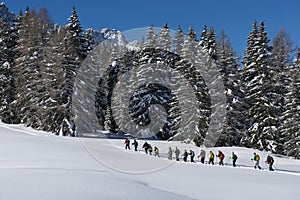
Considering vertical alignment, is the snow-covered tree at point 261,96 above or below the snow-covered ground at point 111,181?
above

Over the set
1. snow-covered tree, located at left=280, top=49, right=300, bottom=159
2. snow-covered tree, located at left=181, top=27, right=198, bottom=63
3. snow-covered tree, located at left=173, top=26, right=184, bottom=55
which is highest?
snow-covered tree, located at left=173, top=26, right=184, bottom=55

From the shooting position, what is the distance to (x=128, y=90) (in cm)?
4762

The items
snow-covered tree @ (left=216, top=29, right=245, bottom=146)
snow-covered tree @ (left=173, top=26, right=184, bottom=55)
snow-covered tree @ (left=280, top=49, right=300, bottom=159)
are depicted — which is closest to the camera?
snow-covered tree @ (left=280, top=49, right=300, bottom=159)

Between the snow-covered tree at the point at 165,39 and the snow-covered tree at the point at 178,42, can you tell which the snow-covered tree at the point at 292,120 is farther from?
the snow-covered tree at the point at 165,39

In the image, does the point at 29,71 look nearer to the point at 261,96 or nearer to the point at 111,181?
the point at 261,96

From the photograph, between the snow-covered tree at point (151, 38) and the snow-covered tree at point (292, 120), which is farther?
the snow-covered tree at point (151, 38)

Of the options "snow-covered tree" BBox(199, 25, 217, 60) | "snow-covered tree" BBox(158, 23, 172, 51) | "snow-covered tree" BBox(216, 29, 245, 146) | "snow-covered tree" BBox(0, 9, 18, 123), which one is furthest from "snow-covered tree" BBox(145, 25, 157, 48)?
"snow-covered tree" BBox(0, 9, 18, 123)

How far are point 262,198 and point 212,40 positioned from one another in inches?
1073

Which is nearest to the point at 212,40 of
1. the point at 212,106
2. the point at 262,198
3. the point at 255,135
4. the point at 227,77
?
the point at 227,77

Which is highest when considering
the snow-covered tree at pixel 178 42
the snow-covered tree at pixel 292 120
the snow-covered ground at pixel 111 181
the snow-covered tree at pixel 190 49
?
the snow-covered tree at pixel 178 42

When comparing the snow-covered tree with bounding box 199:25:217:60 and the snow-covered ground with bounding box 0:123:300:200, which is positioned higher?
the snow-covered tree with bounding box 199:25:217:60

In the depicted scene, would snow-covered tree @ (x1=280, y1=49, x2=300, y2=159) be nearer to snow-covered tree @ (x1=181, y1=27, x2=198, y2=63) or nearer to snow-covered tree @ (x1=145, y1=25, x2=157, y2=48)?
snow-covered tree @ (x1=181, y1=27, x2=198, y2=63)

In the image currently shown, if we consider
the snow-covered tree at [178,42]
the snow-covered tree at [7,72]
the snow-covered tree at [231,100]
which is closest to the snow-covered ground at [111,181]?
the snow-covered tree at [231,100]

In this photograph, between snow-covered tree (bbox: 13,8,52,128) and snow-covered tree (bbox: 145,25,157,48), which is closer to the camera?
snow-covered tree (bbox: 13,8,52,128)
